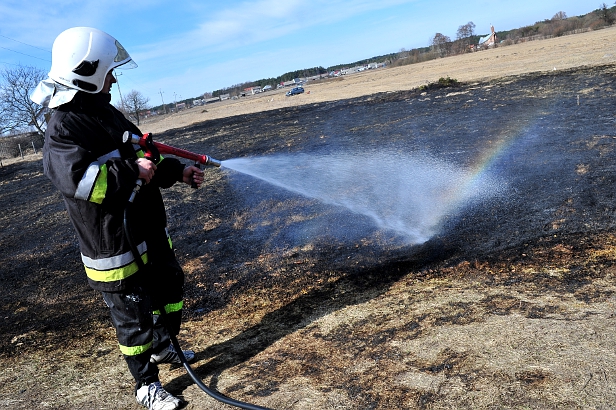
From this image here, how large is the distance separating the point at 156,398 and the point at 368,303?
75.4 inches

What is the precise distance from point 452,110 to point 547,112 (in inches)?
152

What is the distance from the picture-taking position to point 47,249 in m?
8.17

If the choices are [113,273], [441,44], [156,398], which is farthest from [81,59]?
[441,44]

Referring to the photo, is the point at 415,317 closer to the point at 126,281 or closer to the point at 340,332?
the point at 340,332

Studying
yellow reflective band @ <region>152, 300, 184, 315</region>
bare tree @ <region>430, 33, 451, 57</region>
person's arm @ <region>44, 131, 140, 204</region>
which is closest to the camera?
person's arm @ <region>44, 131, 140, 204</region>

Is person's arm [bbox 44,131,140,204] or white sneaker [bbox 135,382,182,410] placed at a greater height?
person's arm [bbox 44,131,140,204]

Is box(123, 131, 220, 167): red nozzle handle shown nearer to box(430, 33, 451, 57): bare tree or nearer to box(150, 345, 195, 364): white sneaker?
box(150, 345, 195, 364): white sneaker

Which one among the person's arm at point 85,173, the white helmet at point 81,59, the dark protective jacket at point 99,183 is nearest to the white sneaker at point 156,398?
the dark protective jacket at point 99,183

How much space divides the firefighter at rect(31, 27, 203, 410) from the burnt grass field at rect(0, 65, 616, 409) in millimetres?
568

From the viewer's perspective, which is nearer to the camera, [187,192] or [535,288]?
[535,288]

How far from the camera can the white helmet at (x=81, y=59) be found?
3.02 metres

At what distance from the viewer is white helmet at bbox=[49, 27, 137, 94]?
3.02 m

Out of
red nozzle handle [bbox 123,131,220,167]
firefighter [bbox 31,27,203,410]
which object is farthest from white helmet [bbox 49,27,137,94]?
red nozzle handle [bbox 123,131,220,167]

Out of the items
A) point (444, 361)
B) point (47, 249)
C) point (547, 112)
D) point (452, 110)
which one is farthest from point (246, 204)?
point (452, 110)
